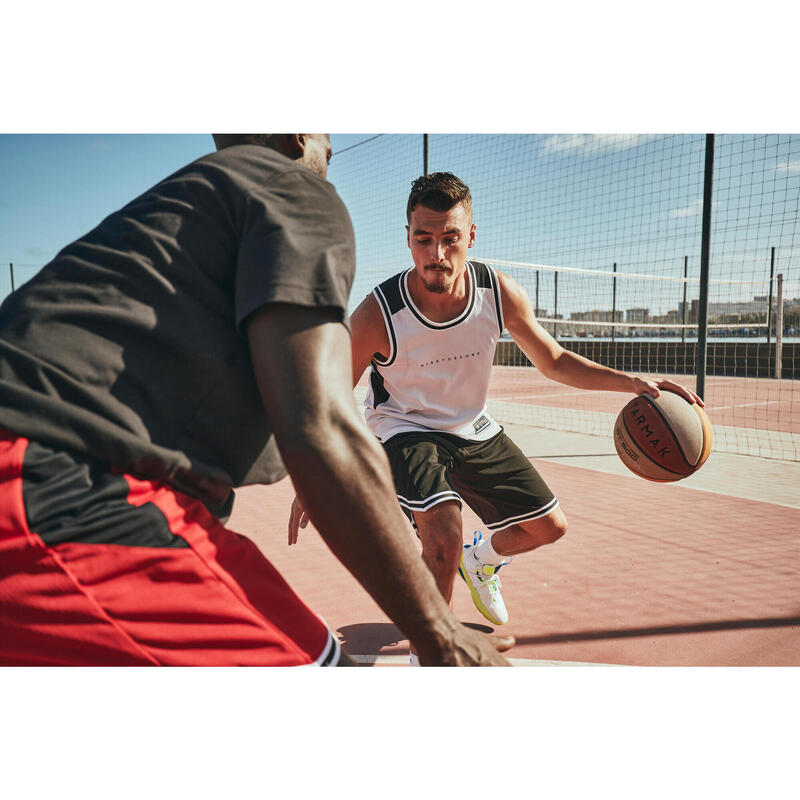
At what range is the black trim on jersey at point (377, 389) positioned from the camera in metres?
3.65

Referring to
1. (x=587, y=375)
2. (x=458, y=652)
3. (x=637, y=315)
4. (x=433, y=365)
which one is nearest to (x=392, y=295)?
(x=433, y=365)

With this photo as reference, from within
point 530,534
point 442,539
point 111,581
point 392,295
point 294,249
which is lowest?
point 530,534

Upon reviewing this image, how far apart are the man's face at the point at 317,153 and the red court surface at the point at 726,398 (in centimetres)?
1014

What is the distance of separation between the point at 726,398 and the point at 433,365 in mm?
13333

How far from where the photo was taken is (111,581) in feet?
3.56

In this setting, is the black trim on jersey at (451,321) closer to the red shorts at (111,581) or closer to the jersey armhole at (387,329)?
the jersey armhole at (387,329)

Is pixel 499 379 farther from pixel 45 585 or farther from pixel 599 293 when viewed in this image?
pixel 45 585

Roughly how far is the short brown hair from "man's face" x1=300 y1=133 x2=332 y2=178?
1927 mm

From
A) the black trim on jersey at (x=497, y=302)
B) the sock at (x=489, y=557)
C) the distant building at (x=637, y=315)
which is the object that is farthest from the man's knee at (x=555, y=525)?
the distant building at (x=637, y=315)

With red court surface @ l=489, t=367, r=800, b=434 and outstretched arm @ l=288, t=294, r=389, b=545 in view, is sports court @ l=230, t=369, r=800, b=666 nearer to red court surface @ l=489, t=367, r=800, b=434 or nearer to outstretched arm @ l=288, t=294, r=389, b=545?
outstretched arm @ l=288, t=294, r=389, b=545

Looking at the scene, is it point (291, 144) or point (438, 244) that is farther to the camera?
point (438, 244)

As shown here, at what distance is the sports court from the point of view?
3.12 m

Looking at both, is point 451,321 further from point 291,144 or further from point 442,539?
point 291,144

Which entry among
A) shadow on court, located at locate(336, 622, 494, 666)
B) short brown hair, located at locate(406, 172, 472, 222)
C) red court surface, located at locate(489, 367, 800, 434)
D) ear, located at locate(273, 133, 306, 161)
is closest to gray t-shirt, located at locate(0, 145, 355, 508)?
ear, located at locate(273, 133, 306, 161)
